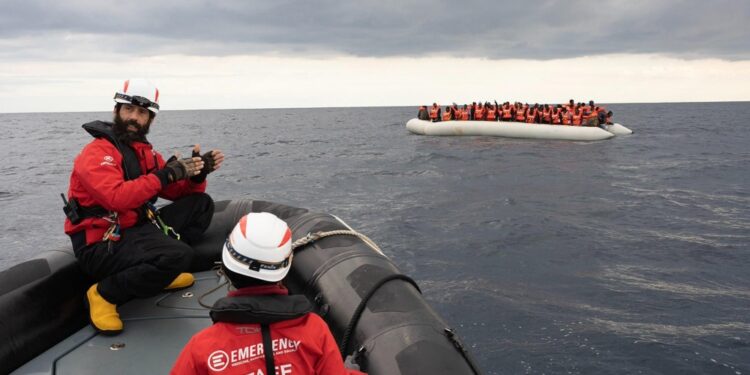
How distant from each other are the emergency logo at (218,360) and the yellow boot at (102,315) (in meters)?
1.93

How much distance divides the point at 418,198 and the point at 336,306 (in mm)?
10414

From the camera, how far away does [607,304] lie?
6.69m

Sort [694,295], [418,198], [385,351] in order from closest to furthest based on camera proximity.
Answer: [385,351]
[694,295]
[418,198]

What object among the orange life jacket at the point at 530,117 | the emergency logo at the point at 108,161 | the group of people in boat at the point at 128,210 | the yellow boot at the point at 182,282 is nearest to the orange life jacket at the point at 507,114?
the orange life jacket at the point at 530,117

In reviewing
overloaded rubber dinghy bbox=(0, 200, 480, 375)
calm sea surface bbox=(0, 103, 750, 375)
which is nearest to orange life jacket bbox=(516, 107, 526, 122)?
calm sea surface bbox=(0, 103, 750, 375)

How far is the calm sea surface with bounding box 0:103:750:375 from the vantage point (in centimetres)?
570

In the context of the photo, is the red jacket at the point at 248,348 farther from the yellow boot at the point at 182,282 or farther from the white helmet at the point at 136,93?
the yellow boot at the point at 182,282

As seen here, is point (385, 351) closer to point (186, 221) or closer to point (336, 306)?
point (336, 306)

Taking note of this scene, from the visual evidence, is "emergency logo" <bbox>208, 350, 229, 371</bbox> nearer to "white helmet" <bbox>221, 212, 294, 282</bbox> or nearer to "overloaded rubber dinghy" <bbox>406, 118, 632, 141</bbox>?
"white helmet" <bbox>221, 212, 294, 282</bbox>

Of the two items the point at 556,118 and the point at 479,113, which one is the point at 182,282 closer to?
the point at 556,118

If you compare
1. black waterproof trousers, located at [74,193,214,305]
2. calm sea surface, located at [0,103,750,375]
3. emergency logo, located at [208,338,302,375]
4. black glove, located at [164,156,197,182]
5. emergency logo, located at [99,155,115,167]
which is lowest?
calm sea surface, located at [0,103,750,375]

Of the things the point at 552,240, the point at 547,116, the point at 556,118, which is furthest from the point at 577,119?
the point at 552,240

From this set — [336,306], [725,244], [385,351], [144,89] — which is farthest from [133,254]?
[725,244]

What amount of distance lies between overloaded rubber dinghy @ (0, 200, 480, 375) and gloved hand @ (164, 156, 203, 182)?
922mm
